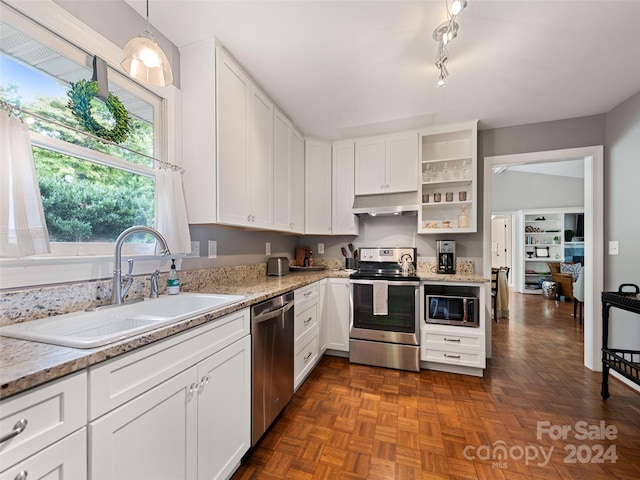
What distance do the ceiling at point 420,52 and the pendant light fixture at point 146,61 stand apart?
1.66 ft

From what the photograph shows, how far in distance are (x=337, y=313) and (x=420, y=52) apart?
2.31 meters

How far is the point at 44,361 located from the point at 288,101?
2.33m

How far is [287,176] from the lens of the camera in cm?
269

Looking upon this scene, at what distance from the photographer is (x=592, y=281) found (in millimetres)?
2547

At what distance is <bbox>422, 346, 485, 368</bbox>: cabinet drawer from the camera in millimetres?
2409

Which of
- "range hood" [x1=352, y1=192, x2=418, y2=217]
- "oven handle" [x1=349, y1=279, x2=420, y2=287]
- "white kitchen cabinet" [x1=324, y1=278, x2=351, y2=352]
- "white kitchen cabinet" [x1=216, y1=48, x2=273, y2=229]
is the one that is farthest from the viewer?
"range hood" [x1=352, y1=192, x2=418, y2=217]

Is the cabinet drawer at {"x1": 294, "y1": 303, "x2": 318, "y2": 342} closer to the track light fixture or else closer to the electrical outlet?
the electrical outlet

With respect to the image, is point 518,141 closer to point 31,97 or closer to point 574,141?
point 574,141

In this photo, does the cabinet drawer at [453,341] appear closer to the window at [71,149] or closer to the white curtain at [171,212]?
the white curtain at [171,212]

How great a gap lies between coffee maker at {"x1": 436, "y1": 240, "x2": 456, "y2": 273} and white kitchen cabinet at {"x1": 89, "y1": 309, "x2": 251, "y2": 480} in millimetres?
2225

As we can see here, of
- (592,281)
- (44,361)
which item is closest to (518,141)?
(592,281)

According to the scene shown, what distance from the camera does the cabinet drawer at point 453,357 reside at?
2.41m

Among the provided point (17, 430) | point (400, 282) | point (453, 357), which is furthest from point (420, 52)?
point (453, 357)

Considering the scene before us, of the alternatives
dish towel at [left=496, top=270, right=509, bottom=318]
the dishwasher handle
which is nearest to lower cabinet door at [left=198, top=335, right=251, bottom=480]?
the dishwasher handle
